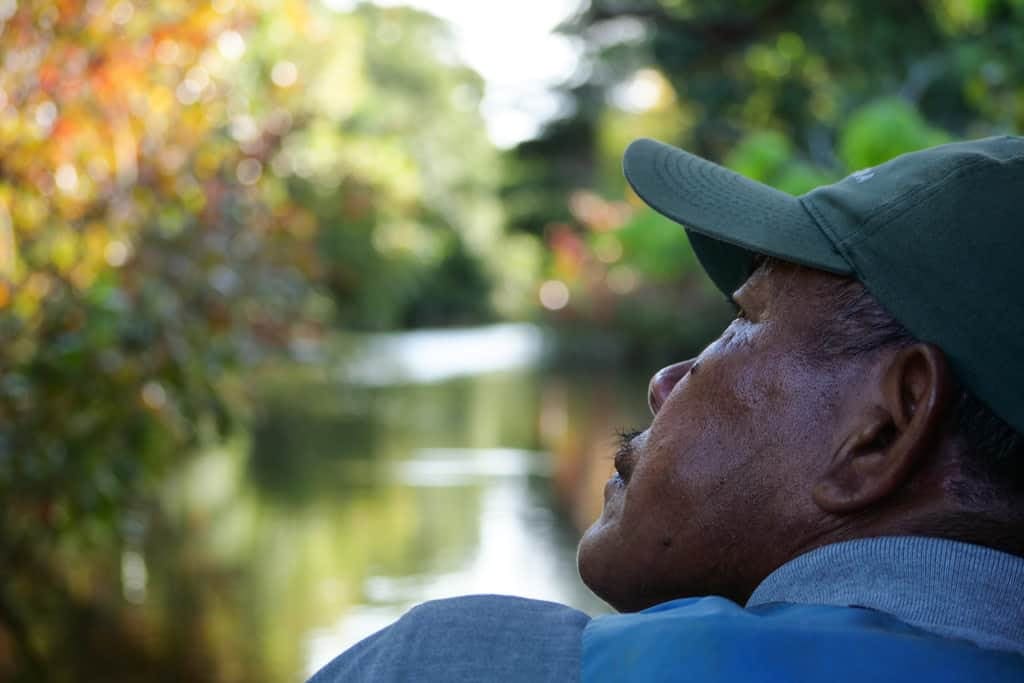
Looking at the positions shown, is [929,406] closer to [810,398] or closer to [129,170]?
[810,398]

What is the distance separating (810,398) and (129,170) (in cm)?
545

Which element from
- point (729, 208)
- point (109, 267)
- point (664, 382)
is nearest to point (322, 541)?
point (109, 267)

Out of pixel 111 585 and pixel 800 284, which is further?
pixel 111 585

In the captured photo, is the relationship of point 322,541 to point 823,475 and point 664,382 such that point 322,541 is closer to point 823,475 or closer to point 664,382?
point 664,382

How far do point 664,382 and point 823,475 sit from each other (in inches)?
10.0

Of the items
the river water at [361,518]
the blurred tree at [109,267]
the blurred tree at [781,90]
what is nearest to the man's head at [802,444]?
the river water at [361,518]

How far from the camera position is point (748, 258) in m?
1.60

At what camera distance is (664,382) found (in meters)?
1.55

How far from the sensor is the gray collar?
3.81 feet

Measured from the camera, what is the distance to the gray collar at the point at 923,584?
1162mm

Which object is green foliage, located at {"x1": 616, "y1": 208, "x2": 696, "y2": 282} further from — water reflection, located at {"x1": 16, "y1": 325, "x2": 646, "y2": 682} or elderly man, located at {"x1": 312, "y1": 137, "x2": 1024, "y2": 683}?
elderly man, located at {"x1": 312, "y1": 137, "x2": 1024, "y2": 683}

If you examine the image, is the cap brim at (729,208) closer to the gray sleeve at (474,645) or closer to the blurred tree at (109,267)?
the gray sleeve at (474,645)

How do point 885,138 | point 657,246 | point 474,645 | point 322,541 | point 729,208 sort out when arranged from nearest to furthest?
1. point 474,645
2. point 729,208
3. point 885,138
4. point 322,541
5. point 657,246

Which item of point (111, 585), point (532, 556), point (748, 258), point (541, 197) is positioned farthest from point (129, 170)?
point (541, 197)
